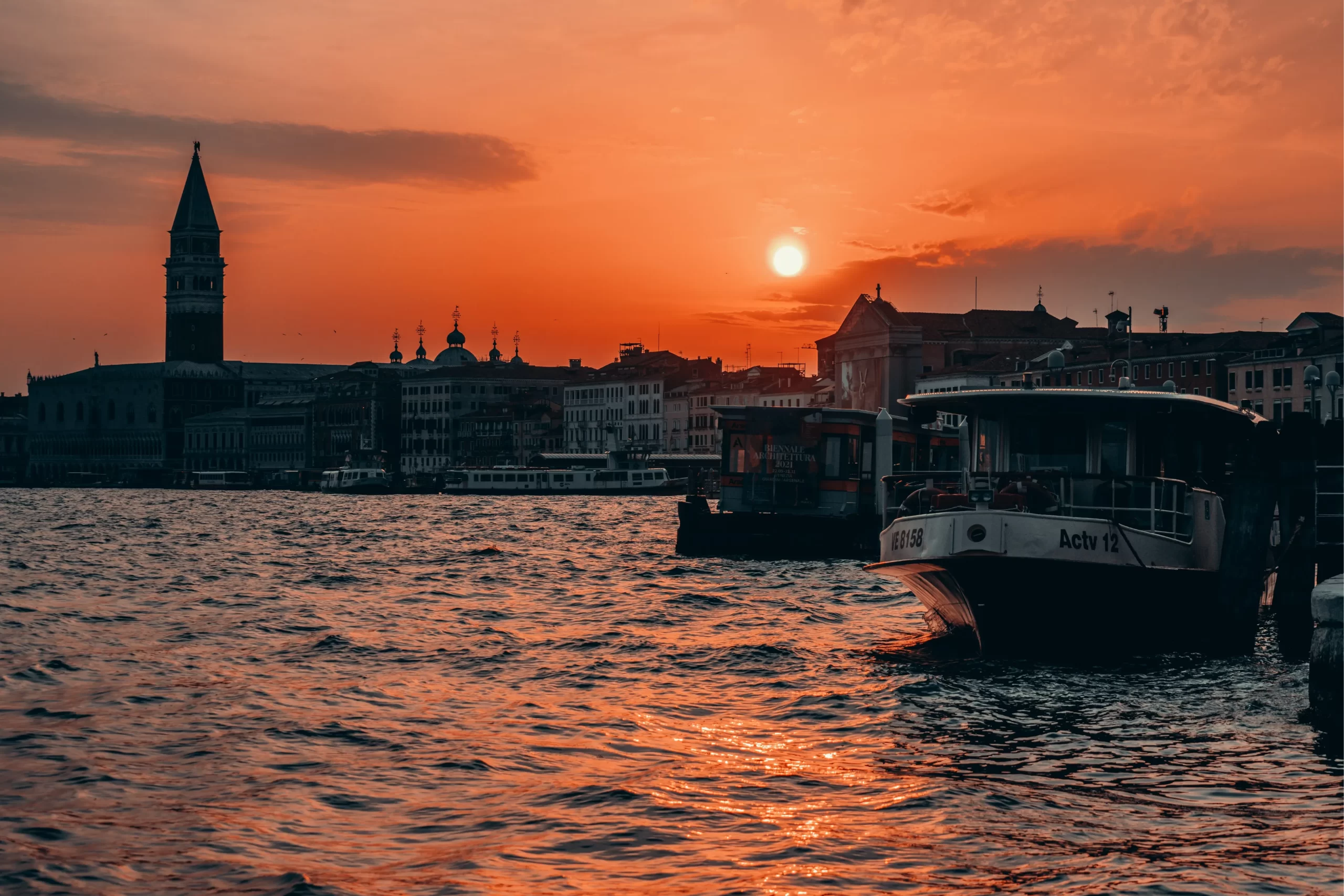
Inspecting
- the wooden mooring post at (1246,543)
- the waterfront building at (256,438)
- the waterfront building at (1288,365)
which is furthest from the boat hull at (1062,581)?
the waterfront building at (256,438)

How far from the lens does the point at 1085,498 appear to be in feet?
60.1

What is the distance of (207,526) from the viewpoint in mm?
65125

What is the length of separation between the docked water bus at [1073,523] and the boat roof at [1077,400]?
0.02 metres

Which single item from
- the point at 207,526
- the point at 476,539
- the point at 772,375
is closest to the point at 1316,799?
the point at 476,539

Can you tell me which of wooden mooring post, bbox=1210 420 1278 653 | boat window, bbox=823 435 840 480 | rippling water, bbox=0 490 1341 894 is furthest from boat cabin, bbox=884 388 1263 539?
boat window, bbox=823 435 840 480

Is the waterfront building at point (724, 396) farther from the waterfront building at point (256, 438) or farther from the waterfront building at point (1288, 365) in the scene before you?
the waterfront building at point (1288, 365)

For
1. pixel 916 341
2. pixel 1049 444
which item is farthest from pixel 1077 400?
pixel 916 341

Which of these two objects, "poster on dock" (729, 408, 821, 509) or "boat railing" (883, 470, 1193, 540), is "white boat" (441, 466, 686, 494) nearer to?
"poster on dock" (729, 408, 821, 509)

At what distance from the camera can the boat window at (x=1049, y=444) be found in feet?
62.6

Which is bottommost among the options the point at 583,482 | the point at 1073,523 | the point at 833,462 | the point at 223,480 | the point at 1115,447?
the point at 223,480

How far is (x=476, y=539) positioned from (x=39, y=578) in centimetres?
2059

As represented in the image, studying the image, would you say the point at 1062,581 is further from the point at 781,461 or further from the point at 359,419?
the point at 359,419

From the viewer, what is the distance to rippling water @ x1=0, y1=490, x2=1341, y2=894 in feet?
31.6

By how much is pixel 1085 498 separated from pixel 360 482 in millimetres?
111496
